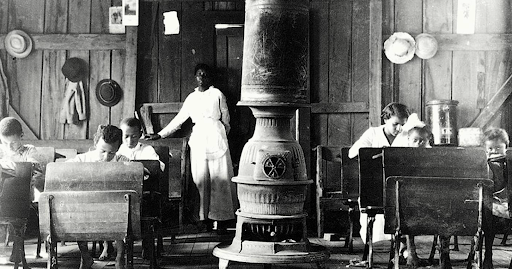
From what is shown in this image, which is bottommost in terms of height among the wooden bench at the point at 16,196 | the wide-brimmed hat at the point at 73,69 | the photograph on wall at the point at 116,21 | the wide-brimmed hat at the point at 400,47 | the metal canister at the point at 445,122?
the wooden bench at the point at 16,196

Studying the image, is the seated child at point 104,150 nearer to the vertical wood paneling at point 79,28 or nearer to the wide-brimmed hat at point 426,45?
the vertical wood paneling at point 79,28

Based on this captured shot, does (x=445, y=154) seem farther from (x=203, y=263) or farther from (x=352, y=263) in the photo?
(x=203, y=263)

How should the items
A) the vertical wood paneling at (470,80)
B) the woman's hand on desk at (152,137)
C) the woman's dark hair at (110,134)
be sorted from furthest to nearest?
the vertical wood paneling at (470,80) → the woman's hand on desk at (152,137) → the woman's dark hair at (110,134)

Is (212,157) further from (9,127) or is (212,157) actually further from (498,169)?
(498,169)

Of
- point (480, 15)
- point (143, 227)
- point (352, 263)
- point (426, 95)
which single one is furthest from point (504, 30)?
point (143, 227)

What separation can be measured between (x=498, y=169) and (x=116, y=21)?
15.4 ft

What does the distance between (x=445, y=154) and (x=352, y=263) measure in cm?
137

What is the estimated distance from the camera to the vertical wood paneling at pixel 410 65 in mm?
8008

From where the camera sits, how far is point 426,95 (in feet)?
26.3

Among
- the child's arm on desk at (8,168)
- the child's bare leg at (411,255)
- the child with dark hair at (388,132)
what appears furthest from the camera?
the child with dark hair at (388,132)

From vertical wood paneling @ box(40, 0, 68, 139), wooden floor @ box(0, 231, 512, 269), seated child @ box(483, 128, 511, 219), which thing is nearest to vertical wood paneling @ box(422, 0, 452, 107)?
seated child @ box(483, 128, 511, 219)

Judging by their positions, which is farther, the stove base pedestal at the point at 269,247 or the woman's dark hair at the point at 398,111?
the woman's dark hair at the point at 398,111

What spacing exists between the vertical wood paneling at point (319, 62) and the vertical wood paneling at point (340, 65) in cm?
5

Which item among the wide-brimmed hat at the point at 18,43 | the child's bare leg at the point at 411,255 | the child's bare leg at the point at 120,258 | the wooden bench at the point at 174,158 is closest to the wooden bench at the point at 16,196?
the child's bare leg at the point at 120,258
